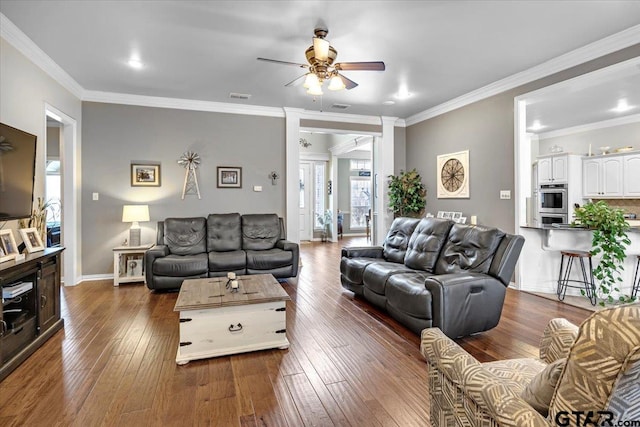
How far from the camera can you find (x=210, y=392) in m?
2.12

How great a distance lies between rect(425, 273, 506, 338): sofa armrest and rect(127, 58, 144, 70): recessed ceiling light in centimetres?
402

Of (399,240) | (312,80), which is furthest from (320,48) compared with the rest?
(399,240)

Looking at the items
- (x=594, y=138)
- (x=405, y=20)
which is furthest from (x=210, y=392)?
(x=594, y=138)

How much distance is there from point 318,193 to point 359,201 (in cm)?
167

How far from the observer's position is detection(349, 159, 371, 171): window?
11212mm

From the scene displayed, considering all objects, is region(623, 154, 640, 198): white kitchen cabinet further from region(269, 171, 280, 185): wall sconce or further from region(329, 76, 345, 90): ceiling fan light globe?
region(269, 171, 280, 185): wall sconce

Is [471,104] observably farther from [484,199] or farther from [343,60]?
[343,60]

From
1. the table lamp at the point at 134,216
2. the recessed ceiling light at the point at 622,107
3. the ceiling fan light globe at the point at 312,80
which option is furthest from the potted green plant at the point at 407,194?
the table lamp at the point at 134,216

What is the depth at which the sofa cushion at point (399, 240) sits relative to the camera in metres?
4.07

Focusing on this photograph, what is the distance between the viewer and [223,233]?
521 centimetres

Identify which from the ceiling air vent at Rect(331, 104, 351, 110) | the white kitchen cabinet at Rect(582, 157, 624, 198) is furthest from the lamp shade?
the white kitchen cabinet at Rect(582, 157, 624, 198)

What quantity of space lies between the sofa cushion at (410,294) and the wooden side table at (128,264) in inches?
145

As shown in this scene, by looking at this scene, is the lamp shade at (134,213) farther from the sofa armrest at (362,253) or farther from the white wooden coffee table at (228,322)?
the sofa armrest at (362,253)

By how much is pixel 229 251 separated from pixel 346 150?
5.51 metres
